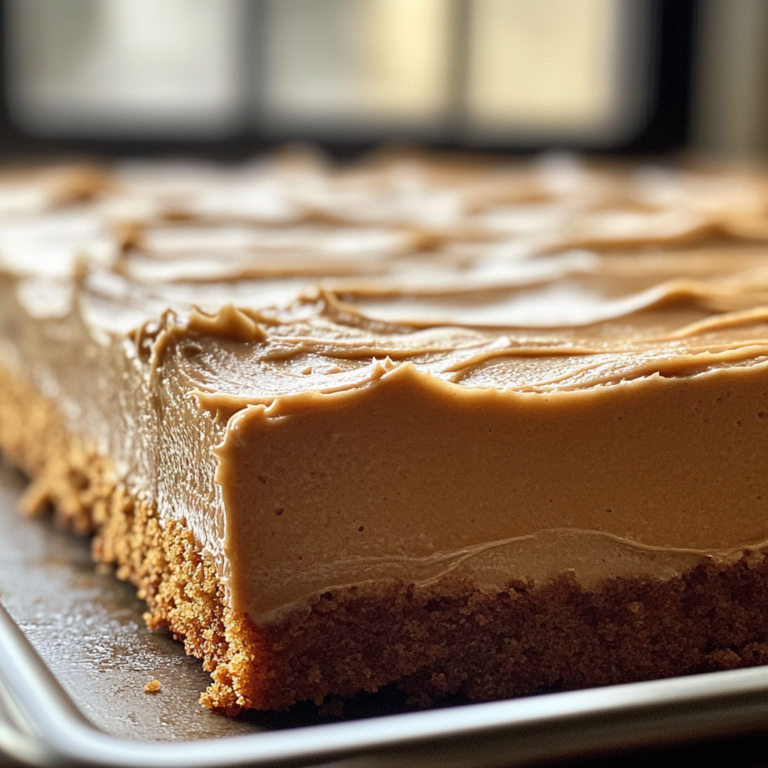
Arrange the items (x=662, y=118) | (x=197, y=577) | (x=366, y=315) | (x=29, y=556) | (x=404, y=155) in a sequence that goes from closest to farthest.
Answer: (x=197, y=577), (x=366, y=315), (x=29, y=556), (x=404, y=155), (x=662, y=118)

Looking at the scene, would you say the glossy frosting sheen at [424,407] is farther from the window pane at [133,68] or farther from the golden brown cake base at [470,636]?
the window pane at [133,68]

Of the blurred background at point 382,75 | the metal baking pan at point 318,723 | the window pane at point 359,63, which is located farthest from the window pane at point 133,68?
the metal baking pan at point 318,723

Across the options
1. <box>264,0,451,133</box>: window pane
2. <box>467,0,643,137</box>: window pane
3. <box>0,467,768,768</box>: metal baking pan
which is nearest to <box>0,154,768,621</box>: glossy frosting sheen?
<box>0,467,768,768</box>: metal baking pan

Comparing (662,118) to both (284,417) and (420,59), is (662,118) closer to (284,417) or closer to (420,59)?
(420,59)

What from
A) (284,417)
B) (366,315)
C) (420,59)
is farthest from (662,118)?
(284,417)

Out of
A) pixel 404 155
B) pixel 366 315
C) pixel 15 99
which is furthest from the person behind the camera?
pixel 15 99

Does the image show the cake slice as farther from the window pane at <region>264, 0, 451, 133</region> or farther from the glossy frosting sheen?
the window pane at <region>264, 0, 451, 133</region>

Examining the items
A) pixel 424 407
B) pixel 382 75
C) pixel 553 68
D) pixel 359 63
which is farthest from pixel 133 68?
pixel 424 407
